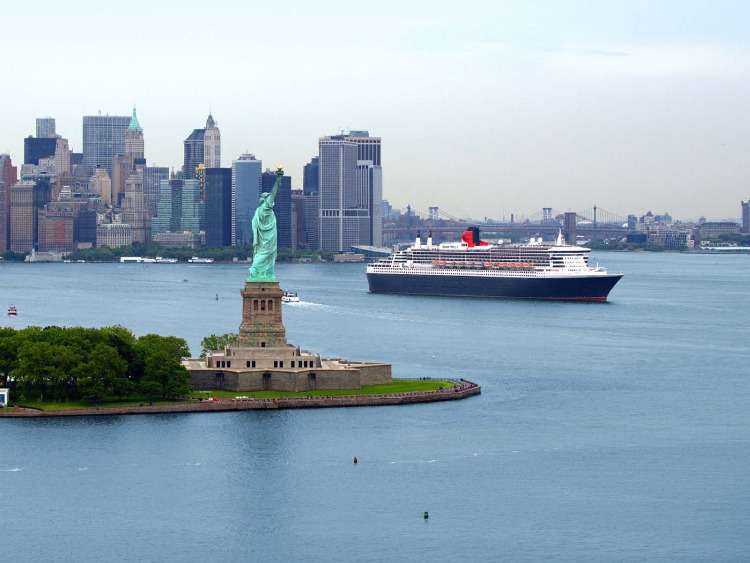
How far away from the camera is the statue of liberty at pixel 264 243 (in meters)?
64.9

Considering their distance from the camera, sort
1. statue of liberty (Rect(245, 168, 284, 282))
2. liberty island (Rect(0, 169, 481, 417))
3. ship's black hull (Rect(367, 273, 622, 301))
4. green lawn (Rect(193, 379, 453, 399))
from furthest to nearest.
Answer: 1. ship's black hull (Rect(367, 273, 622, 301))
2. statue of liberty (Rect(245, 168, 284, 282))
3. green lawn (Rect(193, 379, 453, 399))
4. liberty island (Rect(0, 169, 481, 417))

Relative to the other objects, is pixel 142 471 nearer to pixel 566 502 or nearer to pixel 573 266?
pixel 566 502

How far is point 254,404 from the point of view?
60.6 meters

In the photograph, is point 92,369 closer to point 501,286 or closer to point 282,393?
point 282,393

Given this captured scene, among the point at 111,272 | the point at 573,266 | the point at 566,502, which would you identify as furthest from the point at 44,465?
the point at 111,272

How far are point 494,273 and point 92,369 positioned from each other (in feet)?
238

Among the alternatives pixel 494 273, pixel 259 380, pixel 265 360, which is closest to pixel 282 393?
pixel 259 380

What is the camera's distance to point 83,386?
2381 inches

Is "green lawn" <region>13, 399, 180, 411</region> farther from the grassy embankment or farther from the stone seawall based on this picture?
the stone seawall

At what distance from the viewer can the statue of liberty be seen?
64938 mm

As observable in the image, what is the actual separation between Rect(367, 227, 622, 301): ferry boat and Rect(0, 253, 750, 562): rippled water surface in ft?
137

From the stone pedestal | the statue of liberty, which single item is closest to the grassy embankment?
the stone pedestal

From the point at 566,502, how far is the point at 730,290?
103755 millimetres

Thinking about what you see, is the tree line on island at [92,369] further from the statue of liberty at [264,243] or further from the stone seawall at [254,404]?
the statue of liberty at [264,243]
